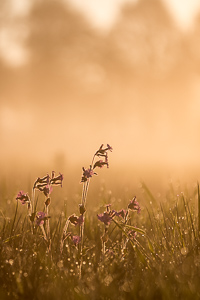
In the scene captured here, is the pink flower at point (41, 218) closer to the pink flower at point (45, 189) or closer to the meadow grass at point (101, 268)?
the meadow grass at point (101, 268)

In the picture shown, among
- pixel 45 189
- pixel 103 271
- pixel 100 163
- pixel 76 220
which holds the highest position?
pixel 100 163

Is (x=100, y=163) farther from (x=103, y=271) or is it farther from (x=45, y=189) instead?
(x=103, y=271)

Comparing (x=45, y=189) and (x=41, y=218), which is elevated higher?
(x=45, y=189)

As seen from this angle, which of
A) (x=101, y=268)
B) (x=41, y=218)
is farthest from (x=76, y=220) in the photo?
(x=101, y=268)

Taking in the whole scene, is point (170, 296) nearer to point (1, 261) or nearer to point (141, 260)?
point (141, 260)

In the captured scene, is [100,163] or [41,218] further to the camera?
[100,163]

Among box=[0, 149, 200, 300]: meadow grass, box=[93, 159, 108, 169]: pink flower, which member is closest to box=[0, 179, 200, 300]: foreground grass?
box=[0, 149, 200, 300]: meadow grass

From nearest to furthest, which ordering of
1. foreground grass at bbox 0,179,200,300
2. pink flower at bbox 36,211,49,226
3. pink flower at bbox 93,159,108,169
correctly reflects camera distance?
foreground grass at bbox 0,179,200,300 < pink flower at bbox 36,211,49,226 < pink flower at bbox 93,159,108,169

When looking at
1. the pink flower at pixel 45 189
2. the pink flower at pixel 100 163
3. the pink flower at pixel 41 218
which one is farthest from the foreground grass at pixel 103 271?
the pink flower at pixel 100 163

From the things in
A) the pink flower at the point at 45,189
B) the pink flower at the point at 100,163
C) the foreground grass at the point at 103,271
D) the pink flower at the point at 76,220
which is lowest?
the foreground grass at the point at 103,271

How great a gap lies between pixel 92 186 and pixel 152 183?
5.83 ft

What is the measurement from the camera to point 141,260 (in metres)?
2.78

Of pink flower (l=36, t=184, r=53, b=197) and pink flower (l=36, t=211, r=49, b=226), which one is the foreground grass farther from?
pink flower (l=36, t=184, r=53, b=197)

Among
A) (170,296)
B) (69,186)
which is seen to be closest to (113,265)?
(170,296)
